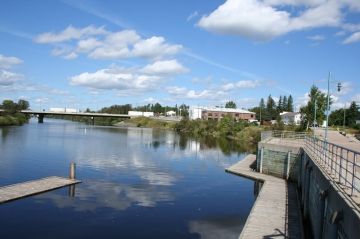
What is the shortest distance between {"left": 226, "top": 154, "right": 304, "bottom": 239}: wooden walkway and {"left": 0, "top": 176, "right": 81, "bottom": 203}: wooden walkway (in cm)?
1692

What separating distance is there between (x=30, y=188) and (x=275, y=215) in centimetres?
1952

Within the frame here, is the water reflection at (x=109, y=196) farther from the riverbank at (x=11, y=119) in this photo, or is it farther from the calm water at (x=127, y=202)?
the riverbank at (x=11, y=119)

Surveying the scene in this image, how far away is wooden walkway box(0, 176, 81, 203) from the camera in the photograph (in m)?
30.1

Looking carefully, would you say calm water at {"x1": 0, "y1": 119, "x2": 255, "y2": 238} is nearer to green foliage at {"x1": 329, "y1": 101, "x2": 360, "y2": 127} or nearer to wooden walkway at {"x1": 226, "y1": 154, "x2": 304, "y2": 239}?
wooden walkway at {"x1": 226, "y1": 154, "x2": 304, "y2": 239}

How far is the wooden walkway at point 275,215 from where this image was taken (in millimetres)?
22516

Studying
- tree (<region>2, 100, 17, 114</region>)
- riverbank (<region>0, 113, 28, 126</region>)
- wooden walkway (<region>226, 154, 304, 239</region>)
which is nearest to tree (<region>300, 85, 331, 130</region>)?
wooden walkway (<region>226, 154, 304, 239</region>)

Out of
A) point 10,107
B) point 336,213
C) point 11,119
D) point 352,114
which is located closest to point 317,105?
point 352,114

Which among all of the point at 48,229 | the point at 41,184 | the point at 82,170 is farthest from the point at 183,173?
the point at 48,229

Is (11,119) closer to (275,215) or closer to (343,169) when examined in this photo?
(275,215)

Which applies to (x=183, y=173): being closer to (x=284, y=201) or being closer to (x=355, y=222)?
(x=284, y=201)

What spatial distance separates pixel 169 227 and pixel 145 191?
10.5 m

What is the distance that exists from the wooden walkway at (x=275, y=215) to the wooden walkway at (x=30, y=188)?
1692cm

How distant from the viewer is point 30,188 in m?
32.8

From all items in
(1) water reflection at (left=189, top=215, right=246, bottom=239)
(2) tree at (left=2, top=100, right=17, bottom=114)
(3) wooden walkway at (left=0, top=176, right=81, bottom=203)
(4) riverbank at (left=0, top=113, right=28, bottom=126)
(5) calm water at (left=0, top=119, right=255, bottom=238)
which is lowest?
(1) water reflection at (left=189, top=215, right=246, bottom=239)
